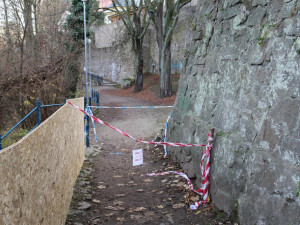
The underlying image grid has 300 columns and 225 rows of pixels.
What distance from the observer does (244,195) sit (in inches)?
144

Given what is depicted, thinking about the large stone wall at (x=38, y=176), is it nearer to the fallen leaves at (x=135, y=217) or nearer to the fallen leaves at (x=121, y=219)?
the fallen leaves at (x=121, y=219)

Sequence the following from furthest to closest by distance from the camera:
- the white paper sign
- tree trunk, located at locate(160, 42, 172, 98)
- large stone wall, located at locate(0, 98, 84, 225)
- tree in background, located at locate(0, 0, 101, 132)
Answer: tree trunk, located at locate(160, 42, 172, 98) → tree in background, located at locate(0, 0, 101, 132) → the white paper sign → large stone wall, located at locate(0, 98, 84, 225)

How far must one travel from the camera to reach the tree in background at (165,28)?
56.0 feet

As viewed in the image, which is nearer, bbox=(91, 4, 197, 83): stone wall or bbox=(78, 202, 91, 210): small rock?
bbox=(78, 202, 91, 210): small rock

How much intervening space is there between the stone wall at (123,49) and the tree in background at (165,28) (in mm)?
6705

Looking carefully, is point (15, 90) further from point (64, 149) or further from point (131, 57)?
point (131, 57)

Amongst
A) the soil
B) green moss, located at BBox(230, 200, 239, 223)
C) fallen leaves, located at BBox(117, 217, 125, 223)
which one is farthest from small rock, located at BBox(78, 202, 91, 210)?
green moss, located at BBox(230, 200, 239, 223)

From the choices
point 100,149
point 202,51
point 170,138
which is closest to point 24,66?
point 100,149

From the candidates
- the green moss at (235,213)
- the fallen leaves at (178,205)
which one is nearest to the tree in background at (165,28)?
the fallen leaves at (178,205)

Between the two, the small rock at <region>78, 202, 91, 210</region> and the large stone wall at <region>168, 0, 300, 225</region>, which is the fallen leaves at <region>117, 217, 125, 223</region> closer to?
the small rock at <region>78, 202, 91, 210</region>

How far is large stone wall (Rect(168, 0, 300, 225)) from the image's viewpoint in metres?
3.11

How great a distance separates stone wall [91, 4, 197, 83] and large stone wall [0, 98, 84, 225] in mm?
22252

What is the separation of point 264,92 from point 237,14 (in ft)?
5.34

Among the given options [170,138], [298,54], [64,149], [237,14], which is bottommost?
[170,138]
